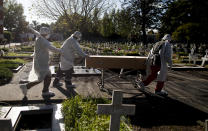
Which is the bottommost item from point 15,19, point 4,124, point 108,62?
point 4,124

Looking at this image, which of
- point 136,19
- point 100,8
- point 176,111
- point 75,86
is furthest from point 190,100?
point 136,19

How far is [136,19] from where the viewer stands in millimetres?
36438

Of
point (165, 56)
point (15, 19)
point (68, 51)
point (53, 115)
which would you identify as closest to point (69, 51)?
point (68, 51)

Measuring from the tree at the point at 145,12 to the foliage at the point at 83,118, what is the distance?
33.1 meters

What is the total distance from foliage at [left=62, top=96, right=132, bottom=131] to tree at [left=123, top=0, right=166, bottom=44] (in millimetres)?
33126

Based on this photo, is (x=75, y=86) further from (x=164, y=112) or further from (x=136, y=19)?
(x=136, y=19)

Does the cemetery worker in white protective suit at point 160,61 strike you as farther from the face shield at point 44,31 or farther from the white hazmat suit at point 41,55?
the face shield at point 44,31

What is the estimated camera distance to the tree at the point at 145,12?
35.6 m

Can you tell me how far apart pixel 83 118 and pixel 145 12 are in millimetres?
35187

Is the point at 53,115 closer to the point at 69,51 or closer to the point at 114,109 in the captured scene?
the point at 114,109

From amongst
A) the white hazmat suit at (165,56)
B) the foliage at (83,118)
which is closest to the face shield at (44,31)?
the foliage at (83,118)

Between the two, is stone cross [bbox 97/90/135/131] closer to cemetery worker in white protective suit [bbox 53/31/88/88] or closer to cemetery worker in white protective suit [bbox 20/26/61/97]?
cemetery worker in white protective suit [bbox 20/26/61/97]

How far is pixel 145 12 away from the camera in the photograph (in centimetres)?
3603

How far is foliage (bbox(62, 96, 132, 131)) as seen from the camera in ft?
10.4
